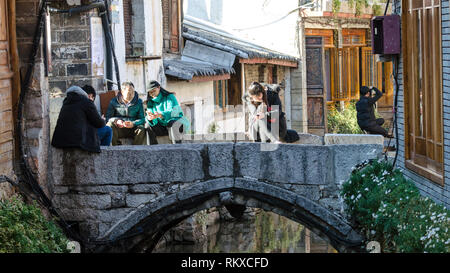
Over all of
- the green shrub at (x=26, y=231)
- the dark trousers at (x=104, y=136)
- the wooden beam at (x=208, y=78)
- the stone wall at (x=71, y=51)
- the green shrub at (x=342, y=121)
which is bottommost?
the green shrub at (x=26, y=231)

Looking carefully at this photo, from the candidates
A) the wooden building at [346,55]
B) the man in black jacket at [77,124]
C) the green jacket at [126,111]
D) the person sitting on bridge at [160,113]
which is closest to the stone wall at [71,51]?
the green jacket at [126,111]

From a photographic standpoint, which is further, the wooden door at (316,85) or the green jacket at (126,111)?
the wooden door at (316,85)

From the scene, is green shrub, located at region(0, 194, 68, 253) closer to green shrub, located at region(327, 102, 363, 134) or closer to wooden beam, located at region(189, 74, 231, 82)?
wooden beam, located at region(189, 74, 231, 82)

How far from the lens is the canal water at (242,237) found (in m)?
16.9

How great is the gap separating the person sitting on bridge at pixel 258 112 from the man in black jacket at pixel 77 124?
1.95 m

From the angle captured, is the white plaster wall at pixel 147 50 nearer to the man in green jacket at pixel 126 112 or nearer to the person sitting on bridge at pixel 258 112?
the man in green jacket at pixel 126 112

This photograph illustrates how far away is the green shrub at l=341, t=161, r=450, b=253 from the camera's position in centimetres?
816

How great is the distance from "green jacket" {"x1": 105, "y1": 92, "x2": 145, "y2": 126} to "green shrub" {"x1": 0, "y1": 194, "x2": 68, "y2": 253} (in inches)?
86.0

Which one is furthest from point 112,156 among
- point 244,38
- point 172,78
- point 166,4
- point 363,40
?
point 363,40

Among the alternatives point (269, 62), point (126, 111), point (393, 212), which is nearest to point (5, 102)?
point (126, 111)

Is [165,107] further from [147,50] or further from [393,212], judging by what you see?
[393,212]

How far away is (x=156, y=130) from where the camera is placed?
1353 cm

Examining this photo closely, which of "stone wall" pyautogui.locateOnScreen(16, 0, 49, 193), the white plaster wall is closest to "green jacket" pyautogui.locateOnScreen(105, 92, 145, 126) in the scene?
"stone wall" pyautogui.locateOnScreen(16, 0, 49, 193)

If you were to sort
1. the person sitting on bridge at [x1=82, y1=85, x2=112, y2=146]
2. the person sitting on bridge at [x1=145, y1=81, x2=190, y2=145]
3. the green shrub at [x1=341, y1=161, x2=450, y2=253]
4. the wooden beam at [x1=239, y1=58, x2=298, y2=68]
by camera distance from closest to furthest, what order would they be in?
1. the green shrub at [x1=341, y1=161, x2=450, y2=253]
2. the person sitting on bridge at [x1=82, y1=85, x2=112, y2=146]
3. the person sitting on bridge at [x1=145, y1=81, x2=190, y2=145]
4. the wooden beam at [x1=239, y1=58, x2=298, y2=68]
